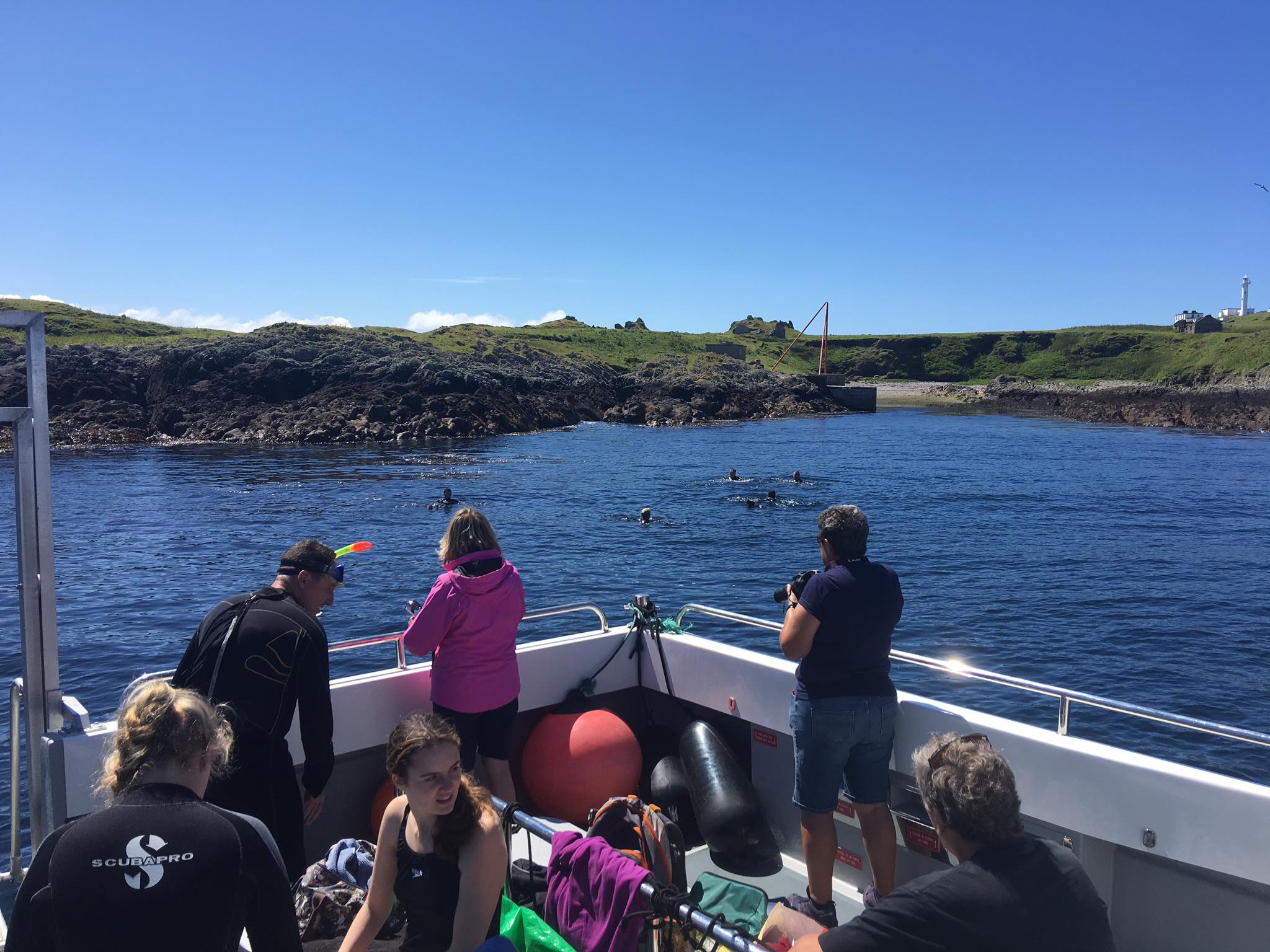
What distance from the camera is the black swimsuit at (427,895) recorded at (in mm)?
3057

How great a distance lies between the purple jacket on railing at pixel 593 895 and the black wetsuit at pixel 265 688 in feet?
3.86

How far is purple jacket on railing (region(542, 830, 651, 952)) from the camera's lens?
2785 mm

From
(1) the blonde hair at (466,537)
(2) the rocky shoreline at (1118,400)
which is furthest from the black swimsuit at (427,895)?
(2) the rocky shoreline at (1118,400)

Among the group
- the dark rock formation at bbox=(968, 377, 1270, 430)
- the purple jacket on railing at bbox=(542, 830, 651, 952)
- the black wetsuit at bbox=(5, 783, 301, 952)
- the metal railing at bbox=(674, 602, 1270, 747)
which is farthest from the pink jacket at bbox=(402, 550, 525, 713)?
the dark rock formation at bbox=(968, 377, 1270, 430)

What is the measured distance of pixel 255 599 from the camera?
364 centimetres

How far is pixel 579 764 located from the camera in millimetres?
5121

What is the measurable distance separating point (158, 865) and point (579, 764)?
3270 millimetres

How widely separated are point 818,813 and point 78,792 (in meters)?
3.21

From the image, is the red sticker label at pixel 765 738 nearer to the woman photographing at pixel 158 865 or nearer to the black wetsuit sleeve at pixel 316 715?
the black wetsuit sleeve at pixel 316 715

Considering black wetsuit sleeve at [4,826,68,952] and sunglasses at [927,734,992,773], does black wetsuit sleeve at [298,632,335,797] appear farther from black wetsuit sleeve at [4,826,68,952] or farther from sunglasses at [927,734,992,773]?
sunglasses at [927,734,992,773]

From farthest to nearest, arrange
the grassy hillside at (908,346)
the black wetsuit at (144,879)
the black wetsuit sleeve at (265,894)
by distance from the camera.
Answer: the grassy hillside at (908,346), the black wetsuit sleeve at (265,894), the black wetsuit at (144,879)

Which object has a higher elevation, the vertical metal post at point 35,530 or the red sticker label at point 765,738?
the vertical metal post at point 35,530

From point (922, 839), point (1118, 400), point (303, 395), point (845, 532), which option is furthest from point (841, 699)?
point (1118, 400)

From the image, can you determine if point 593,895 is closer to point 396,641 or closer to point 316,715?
point 316,715
